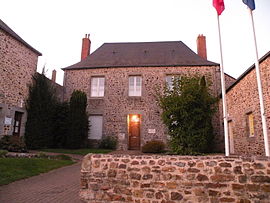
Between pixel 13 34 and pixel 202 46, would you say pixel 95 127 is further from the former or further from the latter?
pixel 202 46

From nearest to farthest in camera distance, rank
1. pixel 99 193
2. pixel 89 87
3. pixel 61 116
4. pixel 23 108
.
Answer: pixel 99 193 → pixel 23 108 → pixel 61 116 → pixel 89 87

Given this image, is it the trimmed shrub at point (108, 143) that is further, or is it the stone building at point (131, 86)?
the stone building at point (131, 86)

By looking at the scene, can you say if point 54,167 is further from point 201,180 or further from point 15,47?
point 15,47

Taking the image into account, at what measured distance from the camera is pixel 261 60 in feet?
22.2

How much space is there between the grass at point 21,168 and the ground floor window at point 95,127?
495 cm

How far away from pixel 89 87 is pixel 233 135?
876 centimetres

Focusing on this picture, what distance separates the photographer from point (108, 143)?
1180 centimetres

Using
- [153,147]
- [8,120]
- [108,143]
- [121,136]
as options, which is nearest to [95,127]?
[108,143]

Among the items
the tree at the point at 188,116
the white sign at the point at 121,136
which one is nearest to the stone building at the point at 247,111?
the tree at the point at 188,116

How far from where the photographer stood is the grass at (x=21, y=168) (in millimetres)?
5280

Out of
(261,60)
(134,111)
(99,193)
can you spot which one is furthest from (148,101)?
(99,193)

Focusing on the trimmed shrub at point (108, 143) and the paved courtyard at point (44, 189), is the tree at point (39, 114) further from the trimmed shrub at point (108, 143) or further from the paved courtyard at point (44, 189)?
the paved courtyard at point (44, 189)

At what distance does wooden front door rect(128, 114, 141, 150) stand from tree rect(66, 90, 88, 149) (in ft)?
8.70

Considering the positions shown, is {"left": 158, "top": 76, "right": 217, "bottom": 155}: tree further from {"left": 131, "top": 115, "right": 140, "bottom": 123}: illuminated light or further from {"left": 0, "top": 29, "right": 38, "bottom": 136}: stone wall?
{"left": 0, "top": 29, "right": 38, "bottom": 136}: stone wall
